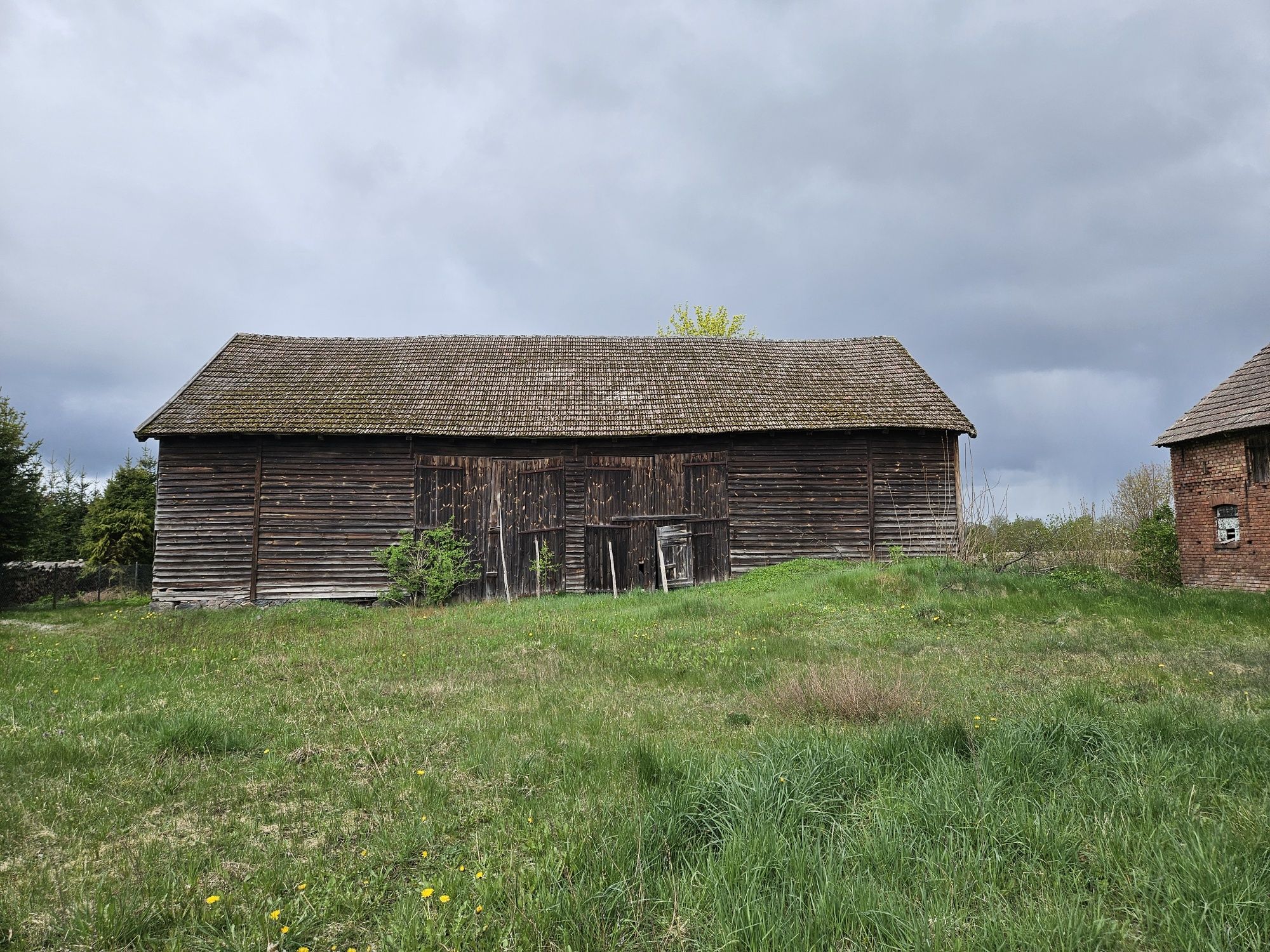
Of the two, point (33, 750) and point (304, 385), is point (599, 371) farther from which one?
point (33, 750)

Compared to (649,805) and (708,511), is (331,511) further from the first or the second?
(649,805)

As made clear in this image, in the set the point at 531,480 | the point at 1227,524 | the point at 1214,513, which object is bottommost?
the point at 1227,524

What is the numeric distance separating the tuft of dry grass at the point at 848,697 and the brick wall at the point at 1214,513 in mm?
16119

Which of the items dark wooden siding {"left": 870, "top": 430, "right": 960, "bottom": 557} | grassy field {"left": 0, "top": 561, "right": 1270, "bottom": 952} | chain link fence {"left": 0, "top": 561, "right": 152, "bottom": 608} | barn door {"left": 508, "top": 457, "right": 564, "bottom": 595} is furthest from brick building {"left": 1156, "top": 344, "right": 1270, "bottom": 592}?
chain link fence {"left": 0, "top": 561, "right": 152, "bottom": 608}

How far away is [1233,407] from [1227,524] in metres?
2.94

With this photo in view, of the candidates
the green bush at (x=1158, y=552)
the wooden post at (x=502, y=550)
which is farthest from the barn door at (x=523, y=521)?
the green bush at (x=1158, y=552)

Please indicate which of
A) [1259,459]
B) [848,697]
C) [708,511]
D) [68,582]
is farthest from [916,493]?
[68,582]

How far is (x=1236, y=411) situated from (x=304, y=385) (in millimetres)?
24300

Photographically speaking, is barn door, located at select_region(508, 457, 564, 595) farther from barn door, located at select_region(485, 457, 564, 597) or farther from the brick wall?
the brick wall

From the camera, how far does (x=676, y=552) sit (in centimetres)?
1827

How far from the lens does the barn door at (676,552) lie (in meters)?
18.1

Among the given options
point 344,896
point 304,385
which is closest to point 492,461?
point 304,385

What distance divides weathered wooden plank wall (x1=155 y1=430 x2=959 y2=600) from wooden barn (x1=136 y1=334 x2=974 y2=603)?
4cm

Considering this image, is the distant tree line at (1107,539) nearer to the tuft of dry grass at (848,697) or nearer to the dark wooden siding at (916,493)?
the dark wooden siding at (916,493)
